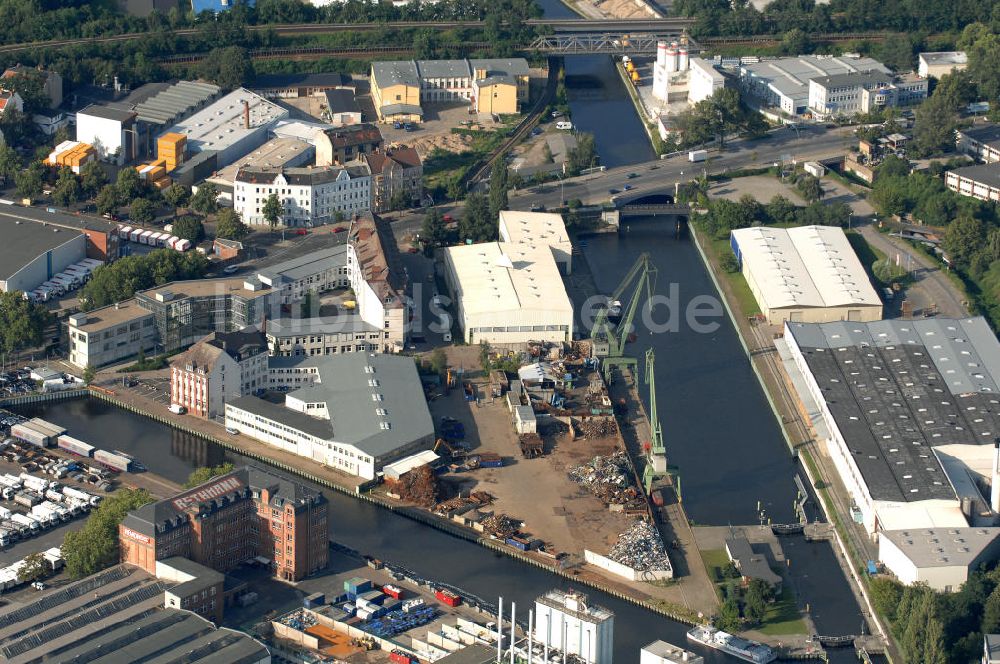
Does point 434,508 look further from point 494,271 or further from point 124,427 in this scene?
point 494,271

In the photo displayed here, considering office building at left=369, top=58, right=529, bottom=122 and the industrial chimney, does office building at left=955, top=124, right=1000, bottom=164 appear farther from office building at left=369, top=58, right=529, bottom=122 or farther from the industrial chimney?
the industrial chimney

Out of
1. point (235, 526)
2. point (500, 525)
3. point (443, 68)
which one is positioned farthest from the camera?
point (443, 68)

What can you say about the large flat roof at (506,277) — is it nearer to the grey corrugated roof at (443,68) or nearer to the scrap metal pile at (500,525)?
the scrap metal pile at (500,525)

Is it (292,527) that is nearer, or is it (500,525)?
(292,527)

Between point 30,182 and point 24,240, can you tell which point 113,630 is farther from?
point 30,182

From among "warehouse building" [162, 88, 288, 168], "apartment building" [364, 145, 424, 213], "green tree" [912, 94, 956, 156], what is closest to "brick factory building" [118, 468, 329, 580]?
"apartment building" [364, 145, 424, 213]

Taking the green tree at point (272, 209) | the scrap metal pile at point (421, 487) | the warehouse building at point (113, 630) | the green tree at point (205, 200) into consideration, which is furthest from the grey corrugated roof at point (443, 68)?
the warehouse building at point (113, 630)

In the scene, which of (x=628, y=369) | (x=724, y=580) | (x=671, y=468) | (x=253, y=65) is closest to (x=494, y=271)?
(x=628, y=369)

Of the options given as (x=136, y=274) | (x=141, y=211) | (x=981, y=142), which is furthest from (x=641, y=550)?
(x=981, y=142)
